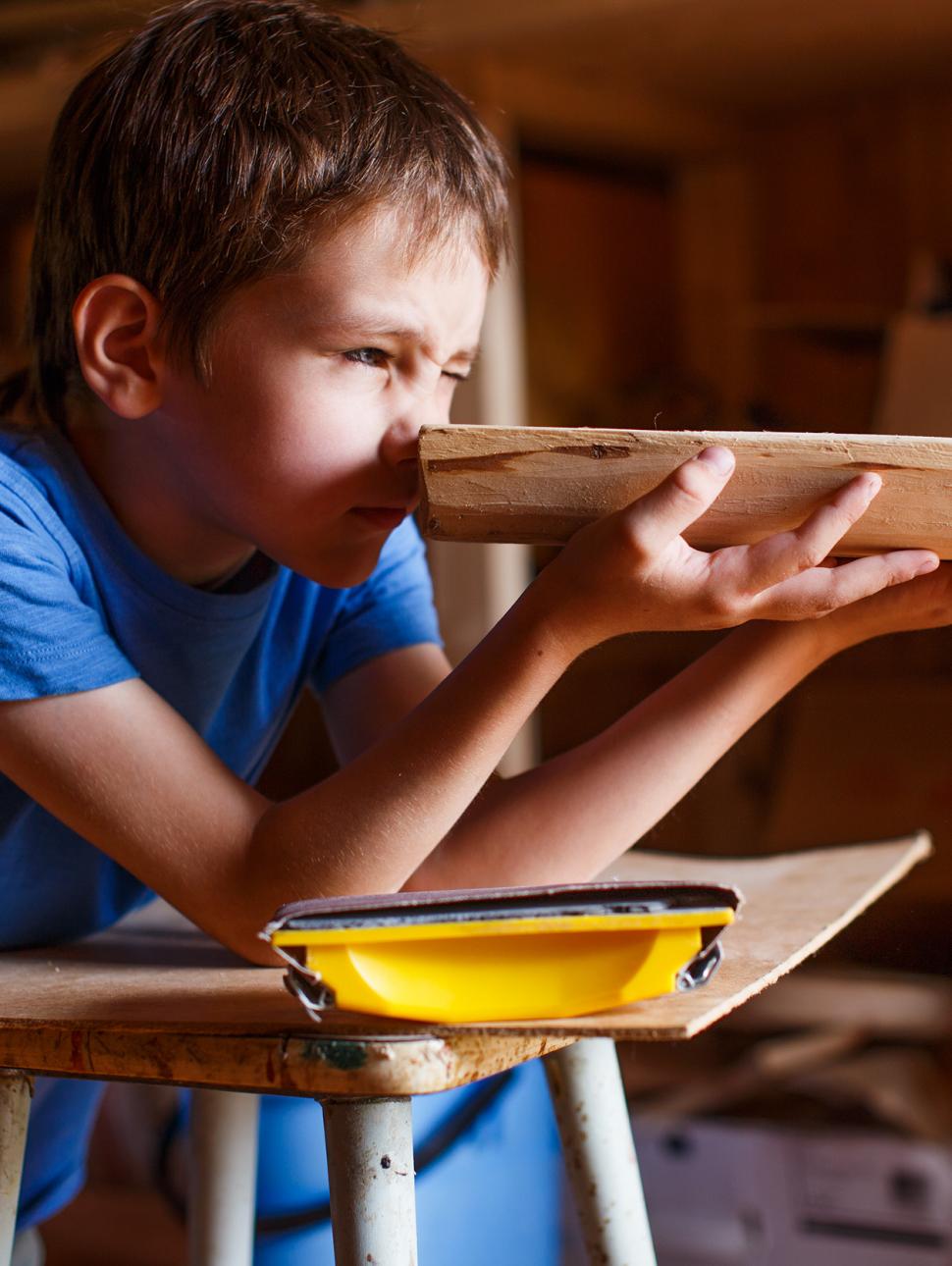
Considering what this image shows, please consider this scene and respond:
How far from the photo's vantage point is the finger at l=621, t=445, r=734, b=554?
1.38ft

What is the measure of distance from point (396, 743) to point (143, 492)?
226 millimetres

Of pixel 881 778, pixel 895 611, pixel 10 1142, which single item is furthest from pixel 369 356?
pixel 881 778

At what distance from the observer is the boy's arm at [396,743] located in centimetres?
44

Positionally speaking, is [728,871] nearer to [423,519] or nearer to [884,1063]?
[423,519]

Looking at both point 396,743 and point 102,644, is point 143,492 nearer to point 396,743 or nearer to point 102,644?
point 102,644

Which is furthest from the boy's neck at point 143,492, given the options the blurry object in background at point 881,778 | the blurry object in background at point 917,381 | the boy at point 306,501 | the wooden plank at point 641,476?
the blurry object in background at point 881,778

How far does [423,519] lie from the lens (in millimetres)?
459

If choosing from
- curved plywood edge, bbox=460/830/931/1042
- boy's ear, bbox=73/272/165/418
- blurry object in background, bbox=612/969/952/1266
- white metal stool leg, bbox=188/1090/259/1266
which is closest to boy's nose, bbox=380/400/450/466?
boy's ear, bbox=73/272/165/418

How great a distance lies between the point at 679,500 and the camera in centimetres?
42

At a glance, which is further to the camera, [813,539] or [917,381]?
[917,381]

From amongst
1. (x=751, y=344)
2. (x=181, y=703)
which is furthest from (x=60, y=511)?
(x=751, y=344)

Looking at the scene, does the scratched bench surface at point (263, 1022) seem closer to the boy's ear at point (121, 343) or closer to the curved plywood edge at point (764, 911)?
the curved plywood edge at point (764, 911)

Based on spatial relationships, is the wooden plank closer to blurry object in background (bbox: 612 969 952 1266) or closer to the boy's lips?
the boy's lips

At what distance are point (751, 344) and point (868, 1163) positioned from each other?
36.3 inches
